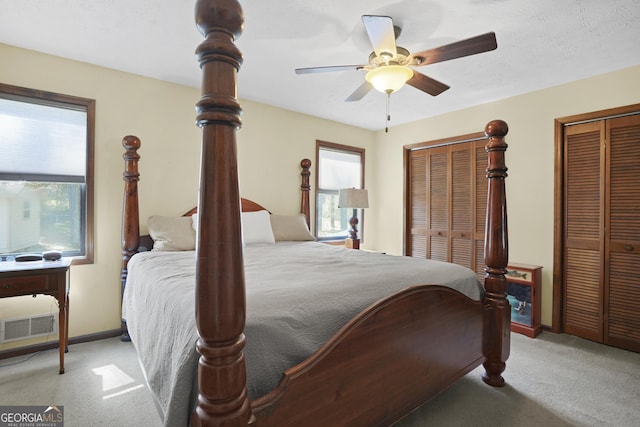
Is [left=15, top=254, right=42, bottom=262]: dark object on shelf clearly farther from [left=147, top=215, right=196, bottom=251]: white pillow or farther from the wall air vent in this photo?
[left=147, top=215, right=196, bottom=251]: white pillow

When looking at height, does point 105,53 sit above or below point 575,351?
above

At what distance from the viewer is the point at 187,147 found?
3240mm

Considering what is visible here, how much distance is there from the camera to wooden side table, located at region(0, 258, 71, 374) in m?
2.02

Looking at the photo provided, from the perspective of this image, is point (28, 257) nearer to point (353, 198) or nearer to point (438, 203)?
point (353, 198)

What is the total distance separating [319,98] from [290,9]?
1.60m

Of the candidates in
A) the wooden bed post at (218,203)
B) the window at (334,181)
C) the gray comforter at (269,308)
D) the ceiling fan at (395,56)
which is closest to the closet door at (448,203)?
the window at (334,181)

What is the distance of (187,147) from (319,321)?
270 centimetres

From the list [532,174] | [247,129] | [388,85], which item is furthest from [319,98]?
[532,174]

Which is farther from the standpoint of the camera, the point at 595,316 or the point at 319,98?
the point at 319,98

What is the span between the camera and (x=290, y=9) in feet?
6.44

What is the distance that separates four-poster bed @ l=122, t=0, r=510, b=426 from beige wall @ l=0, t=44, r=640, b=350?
157cm

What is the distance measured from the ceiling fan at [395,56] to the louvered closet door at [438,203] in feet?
6.19

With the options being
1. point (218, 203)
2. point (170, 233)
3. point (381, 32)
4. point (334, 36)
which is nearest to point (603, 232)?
point (381, 32)

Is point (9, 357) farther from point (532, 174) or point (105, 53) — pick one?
point (532, 174)
